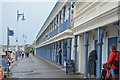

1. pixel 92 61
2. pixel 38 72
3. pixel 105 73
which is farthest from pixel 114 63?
pixel 38 72

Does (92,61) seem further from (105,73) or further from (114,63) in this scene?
(114,63)

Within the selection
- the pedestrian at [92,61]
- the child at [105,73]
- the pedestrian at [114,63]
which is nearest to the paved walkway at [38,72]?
the pedestrian at [92,61]

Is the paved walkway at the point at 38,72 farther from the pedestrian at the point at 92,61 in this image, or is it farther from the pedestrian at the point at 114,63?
the pedestrian at the point at 114,63

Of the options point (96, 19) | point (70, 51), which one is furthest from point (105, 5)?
point (70, 51)

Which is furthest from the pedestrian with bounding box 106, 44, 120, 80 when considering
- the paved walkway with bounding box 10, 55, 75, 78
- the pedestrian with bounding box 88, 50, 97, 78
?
the paved walkway with bounding box 10, 55, 75, 78

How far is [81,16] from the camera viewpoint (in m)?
14.6

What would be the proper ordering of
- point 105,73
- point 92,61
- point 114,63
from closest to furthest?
point 114,63 < point 105,73 < point 92,61

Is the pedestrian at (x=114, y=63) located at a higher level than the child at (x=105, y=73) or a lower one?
higher

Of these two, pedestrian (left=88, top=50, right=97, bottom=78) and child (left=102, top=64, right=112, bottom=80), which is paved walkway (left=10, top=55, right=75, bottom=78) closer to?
pedestrian (left=88, top=50, right=97, bottom=78)

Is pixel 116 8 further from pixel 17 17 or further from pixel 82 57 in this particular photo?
pixel 17 17

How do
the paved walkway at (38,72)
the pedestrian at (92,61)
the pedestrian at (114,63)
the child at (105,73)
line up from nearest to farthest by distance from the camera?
the pedestrian at (114,63) → the child at (105,73) → the pedestrian at (92,61) → the paved walkway at (38,72)

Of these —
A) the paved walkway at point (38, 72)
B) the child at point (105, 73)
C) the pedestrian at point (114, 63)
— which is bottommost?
the paved walkway at point (38, 72)

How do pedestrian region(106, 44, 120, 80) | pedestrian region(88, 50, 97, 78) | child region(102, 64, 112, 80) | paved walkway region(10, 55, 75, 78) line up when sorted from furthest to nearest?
paved walkway region(10, 55, 75, 78) < pedestrian region(88, 50, 97, 78) < child region(102, 64, 112, 80) < pedestrian region(106, 44, 120, 80)

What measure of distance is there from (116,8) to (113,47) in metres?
1.51
